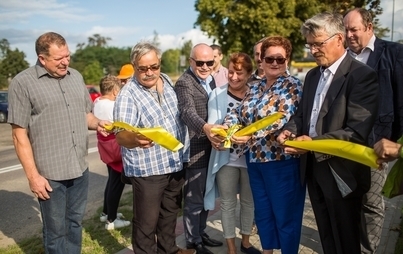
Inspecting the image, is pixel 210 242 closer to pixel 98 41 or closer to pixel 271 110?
pixel 271 110

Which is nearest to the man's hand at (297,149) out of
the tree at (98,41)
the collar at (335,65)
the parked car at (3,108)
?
the collar at (335,65)

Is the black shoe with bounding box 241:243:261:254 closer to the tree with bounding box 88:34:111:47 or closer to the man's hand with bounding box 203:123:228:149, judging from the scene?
the man's hand with bounding box 203:123:228:149

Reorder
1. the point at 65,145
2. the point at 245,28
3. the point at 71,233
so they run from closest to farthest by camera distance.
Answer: the point at 65,145
the point at 71,233
the point at 245,28

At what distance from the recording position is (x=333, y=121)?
9.46ft

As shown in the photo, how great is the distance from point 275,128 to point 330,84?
0.66 meters

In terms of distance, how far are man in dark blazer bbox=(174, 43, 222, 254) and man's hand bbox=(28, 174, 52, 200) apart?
4.44 feet

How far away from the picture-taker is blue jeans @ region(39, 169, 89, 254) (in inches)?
132

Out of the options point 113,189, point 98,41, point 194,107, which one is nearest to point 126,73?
point 113,189

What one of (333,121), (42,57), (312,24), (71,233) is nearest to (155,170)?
(71,233)

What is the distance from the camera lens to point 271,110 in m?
3.45

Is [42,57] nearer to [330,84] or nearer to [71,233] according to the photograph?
[71,233]

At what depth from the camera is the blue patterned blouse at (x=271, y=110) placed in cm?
342

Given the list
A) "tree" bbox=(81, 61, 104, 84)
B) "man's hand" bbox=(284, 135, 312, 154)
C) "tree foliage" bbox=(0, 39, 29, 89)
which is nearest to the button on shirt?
"man's hand" bbox=(284, 135, 312, 154)

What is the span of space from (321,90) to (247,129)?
0.68 meters
